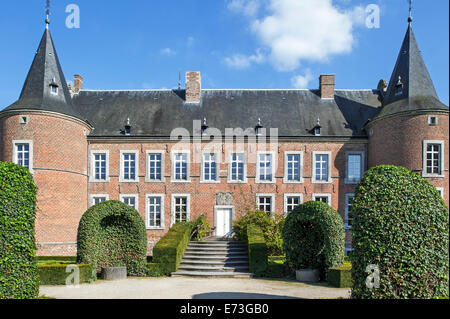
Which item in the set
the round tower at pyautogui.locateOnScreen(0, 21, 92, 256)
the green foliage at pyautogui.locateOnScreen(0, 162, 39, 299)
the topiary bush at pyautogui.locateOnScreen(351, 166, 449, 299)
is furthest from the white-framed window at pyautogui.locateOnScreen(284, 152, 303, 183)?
the green foliage at pyautogui.locateOnScreen(0, 162, 39, 299)

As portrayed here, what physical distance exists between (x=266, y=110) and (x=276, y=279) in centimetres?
1147

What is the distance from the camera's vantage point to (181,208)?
18938mm

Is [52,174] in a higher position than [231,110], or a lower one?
lower

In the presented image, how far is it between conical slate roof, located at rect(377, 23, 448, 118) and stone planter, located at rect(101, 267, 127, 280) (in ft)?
47.0

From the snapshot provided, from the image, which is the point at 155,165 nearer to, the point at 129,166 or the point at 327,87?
the point at 129,166

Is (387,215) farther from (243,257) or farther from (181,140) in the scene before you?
(181,140)

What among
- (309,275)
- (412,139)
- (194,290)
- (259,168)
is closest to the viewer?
(194,290)

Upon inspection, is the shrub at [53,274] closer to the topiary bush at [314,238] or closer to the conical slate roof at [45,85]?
the topiary bush at [314,238]

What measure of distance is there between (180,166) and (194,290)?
10.3 metres

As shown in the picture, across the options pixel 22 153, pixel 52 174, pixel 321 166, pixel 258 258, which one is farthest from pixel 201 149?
pixel 22 153

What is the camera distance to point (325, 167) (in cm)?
1900

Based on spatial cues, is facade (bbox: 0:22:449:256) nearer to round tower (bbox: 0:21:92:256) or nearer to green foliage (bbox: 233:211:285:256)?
round tower (bbox: 0:21:92:256)

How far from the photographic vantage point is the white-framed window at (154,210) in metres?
18.9

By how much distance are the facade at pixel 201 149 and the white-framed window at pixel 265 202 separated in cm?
6
